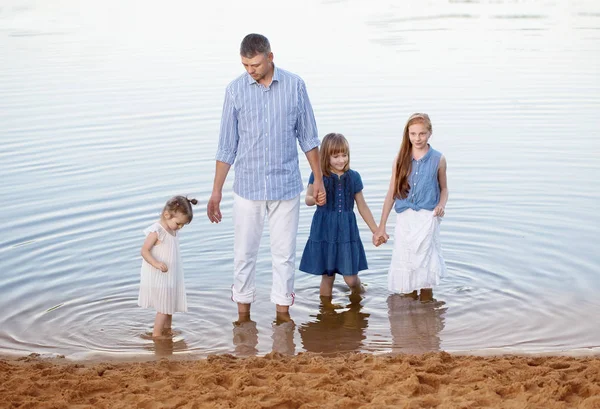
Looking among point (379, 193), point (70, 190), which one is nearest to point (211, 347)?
point (379, 193)

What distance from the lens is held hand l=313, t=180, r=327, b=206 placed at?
7430mm

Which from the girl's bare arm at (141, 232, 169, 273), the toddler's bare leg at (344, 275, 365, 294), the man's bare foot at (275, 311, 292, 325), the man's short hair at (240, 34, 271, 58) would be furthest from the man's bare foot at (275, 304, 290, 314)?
the man's short hair at (240, 34, 271, 58)

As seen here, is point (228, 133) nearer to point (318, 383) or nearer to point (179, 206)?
point (179, 206)

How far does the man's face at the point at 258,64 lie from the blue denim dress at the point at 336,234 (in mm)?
1426

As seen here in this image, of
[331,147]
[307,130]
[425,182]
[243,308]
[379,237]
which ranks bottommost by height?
[243,308]

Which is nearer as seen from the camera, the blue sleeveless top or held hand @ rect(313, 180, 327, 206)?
held hand @ rect(313, 180, 327, 206)

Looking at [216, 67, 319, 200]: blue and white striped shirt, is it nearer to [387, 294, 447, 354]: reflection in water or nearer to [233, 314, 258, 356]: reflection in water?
[233, 314, 258, 356]: reflection in water

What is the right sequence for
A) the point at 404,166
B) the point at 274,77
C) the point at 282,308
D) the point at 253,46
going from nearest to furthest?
the point at 253,46 < the point at 274,77 < the point at 282,308 < the point at 404,166

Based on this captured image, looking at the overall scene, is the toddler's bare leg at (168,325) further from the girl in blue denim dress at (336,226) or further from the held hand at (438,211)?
the held hand at (438,211)

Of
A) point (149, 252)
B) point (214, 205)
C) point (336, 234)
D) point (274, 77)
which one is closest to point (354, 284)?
point (336, 234)

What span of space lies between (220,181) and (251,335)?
3.98ft

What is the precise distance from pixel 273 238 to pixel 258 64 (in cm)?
137

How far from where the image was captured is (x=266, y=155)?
7.21 m

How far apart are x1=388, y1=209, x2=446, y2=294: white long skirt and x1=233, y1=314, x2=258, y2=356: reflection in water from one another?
4.11ft
